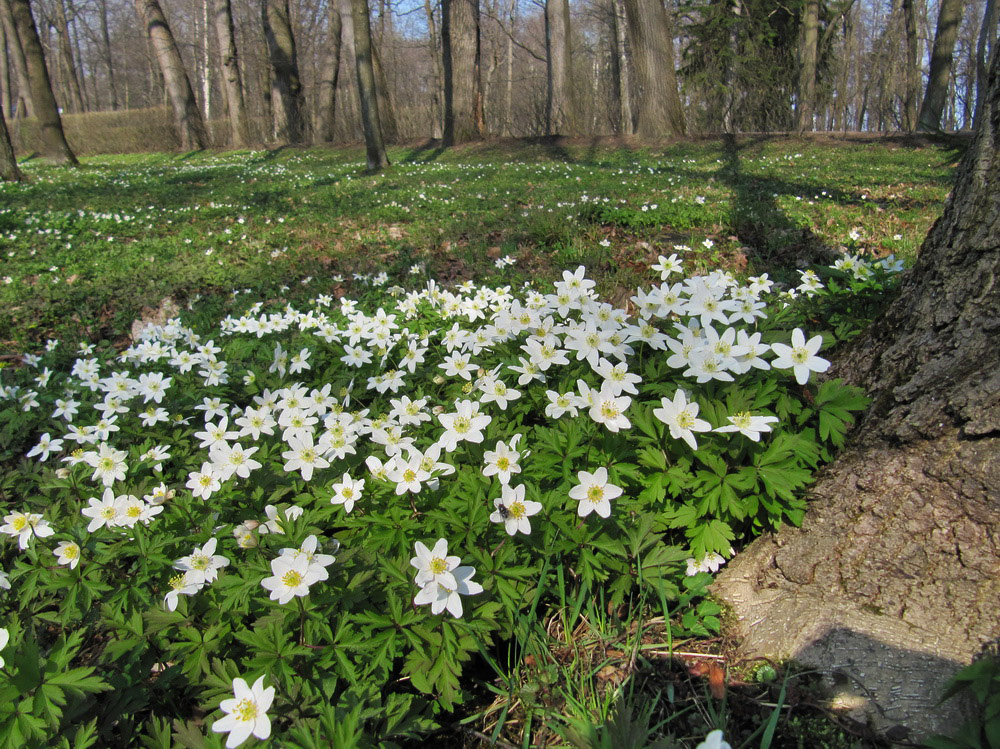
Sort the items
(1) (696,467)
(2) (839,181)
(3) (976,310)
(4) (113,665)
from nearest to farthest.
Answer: (4) (113,665) → (3) (976,310) → (1) (696,467) → (2) (839,181)

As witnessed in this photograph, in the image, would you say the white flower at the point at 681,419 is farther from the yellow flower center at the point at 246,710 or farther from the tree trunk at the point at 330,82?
the tree trunk at the point at 330,82

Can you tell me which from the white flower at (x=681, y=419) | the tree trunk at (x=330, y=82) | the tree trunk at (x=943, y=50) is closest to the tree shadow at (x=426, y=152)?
the tree trunk at (x=330, y=82)

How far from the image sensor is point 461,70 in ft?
58.2

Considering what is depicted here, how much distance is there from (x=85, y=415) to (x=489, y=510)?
2666mm

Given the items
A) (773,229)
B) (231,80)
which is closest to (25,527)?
(773,229)

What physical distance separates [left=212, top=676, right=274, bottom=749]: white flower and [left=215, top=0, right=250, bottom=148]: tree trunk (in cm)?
2581

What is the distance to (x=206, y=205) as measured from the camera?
8773 millimetres

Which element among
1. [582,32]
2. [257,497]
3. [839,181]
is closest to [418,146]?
[839,181]

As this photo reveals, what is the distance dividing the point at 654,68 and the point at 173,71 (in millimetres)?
18415

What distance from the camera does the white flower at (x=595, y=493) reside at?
5.61 ft

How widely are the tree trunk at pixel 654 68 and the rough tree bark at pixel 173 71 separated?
1734 centimetres

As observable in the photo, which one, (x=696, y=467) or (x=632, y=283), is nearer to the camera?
(x=696, y=467)

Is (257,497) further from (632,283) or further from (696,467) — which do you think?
(632,283)

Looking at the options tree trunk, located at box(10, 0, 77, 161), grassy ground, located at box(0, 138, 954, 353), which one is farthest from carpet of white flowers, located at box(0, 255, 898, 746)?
tree trunk, located at box(10, 0, 77, 161)
